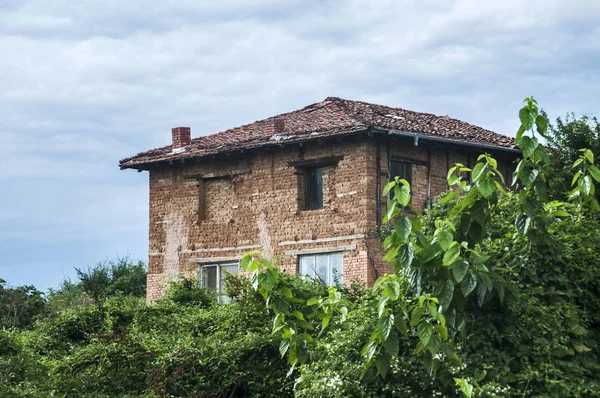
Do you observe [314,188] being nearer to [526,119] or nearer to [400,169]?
[400,169]

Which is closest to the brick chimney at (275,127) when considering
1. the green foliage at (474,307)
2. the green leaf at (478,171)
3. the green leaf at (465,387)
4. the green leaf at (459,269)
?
the green foliage at (474,307)

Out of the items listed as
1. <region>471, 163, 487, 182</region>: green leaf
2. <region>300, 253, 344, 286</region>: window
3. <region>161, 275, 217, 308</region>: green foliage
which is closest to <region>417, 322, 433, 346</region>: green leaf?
<region>471, 163, 487, 182</region>: green leaf

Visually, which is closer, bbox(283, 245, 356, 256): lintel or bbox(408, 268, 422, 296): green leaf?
bbox(408, 268, 422, 296): green leaf

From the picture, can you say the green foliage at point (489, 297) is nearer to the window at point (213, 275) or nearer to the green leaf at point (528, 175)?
the green leaf at point (528, 175)

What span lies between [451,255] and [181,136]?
18.5m

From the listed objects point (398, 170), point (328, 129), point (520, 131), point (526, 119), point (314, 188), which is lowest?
point (520, 131)

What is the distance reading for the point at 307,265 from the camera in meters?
23.4

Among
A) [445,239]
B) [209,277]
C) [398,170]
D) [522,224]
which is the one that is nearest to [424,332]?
[445,239]

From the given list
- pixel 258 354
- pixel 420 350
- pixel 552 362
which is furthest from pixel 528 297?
pixel 258 354

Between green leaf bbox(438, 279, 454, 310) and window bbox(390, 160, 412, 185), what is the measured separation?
549 inches

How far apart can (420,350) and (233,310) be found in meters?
6.23

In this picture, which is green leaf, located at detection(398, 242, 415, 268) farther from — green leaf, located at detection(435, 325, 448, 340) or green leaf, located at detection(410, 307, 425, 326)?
green leaf, located at detection(435, 325, 448, 340)

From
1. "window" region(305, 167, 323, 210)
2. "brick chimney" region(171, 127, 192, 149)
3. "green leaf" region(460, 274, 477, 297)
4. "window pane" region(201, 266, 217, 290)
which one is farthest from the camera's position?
"brick chimney" region(171, 127, 192, 149)

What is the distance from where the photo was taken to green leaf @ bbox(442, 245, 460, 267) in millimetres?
8827
